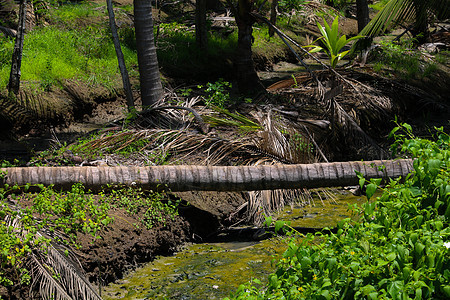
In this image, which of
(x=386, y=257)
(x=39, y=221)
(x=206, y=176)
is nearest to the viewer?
(x=386, y=257)

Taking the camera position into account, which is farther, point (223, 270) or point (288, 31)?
point (288, 31)

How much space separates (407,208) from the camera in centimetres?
343

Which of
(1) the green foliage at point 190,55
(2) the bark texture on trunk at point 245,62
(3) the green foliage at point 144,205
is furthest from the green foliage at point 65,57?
(3) the green foliage at point 144,205

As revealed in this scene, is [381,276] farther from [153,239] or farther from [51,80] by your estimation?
[51,80]

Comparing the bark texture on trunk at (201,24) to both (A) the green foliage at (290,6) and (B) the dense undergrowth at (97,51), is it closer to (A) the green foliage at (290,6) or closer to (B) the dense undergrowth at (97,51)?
(B) the dense undergrowth at (97,51)

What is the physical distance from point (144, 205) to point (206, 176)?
0.76 m

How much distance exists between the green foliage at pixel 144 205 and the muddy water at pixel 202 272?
1.41 ft

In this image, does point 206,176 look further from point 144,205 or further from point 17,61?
point 17,61

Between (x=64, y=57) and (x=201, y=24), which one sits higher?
(x=201, y=24)

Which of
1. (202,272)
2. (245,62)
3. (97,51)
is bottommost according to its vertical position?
(202,272)

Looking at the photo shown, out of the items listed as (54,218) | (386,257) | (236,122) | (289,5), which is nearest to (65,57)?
(236,122)

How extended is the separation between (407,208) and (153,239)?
3.11 m

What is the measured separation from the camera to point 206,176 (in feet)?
20.5

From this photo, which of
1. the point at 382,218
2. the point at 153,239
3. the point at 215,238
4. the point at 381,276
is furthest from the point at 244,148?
the point at 381,276
